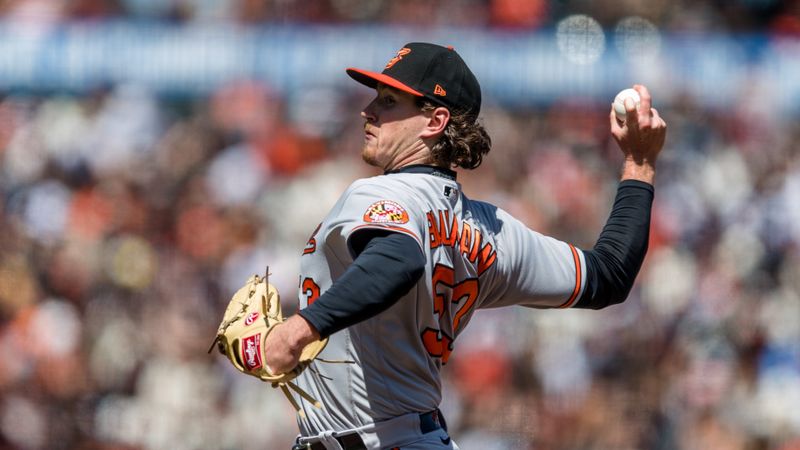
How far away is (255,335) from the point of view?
6.44 ft

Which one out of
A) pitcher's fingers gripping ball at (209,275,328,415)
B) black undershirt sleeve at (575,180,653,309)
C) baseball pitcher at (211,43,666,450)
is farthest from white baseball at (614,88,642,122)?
pitcher's fingers gripping ball at (209,275,328,415)

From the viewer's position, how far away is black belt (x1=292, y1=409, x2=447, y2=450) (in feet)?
7.21

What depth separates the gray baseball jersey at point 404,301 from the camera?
2.12m

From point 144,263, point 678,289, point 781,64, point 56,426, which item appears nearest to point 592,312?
point 678,289

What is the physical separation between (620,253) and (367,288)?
2.72ft

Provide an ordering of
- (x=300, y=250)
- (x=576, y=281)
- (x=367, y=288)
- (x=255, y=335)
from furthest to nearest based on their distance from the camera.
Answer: (x=300, y=250) → (x=576, y=281) → (x=255, y=335) → (x=367, y=288)

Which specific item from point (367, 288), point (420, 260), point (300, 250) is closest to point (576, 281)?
point (420, 260)

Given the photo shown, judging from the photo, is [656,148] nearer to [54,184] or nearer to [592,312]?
[592,312]

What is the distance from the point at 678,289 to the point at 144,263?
2341 millimetres

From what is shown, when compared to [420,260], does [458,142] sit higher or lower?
higher

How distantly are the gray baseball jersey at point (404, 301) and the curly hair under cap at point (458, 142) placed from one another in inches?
2.4

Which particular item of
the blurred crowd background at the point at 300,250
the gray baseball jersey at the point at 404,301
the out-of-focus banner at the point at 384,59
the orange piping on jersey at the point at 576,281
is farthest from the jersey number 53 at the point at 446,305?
the out-of-focus banner at the point at 384,59

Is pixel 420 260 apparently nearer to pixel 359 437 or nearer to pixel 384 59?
pixel 359 437

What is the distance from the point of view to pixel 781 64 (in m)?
4.78
